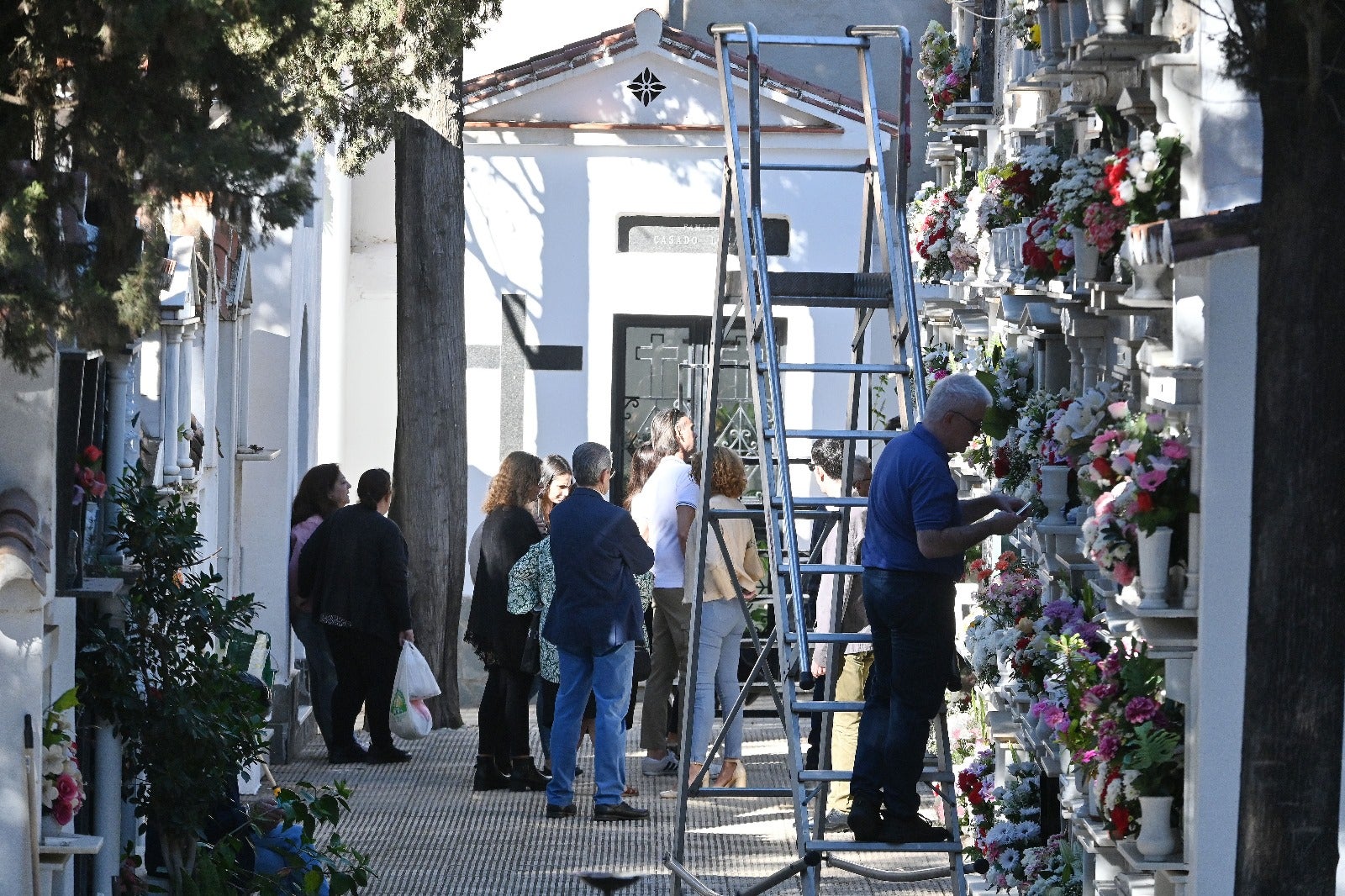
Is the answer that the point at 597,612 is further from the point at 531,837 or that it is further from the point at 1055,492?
the point at 1055,492

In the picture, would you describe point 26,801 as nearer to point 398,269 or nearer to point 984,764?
point 984,764

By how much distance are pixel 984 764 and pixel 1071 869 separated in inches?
83.2

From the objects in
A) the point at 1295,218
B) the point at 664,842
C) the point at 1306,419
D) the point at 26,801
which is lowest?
the point at 664,842

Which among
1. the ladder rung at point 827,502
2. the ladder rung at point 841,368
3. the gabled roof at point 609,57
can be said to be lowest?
the ladder rung at point 827,502

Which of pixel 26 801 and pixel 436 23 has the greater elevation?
pixel 436 23

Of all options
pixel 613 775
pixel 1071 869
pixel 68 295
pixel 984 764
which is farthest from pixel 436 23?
pixel 68 295

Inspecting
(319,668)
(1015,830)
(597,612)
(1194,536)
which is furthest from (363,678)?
(1194,536)

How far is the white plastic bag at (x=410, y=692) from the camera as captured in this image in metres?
12.7

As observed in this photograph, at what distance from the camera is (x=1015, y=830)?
8.54m

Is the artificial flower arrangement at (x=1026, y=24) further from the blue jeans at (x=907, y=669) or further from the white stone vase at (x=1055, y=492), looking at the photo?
the blue jeans at (x=907, y=669)

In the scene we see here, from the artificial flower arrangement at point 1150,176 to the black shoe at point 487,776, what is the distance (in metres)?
6.77

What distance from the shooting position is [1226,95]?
19.4ft

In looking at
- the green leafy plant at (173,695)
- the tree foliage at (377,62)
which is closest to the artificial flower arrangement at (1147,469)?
the green leafy plant at (173,695)

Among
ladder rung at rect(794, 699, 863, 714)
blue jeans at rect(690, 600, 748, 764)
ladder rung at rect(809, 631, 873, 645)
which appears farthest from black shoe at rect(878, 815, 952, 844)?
blue jeans at rect(690, 600, 748, 764)
